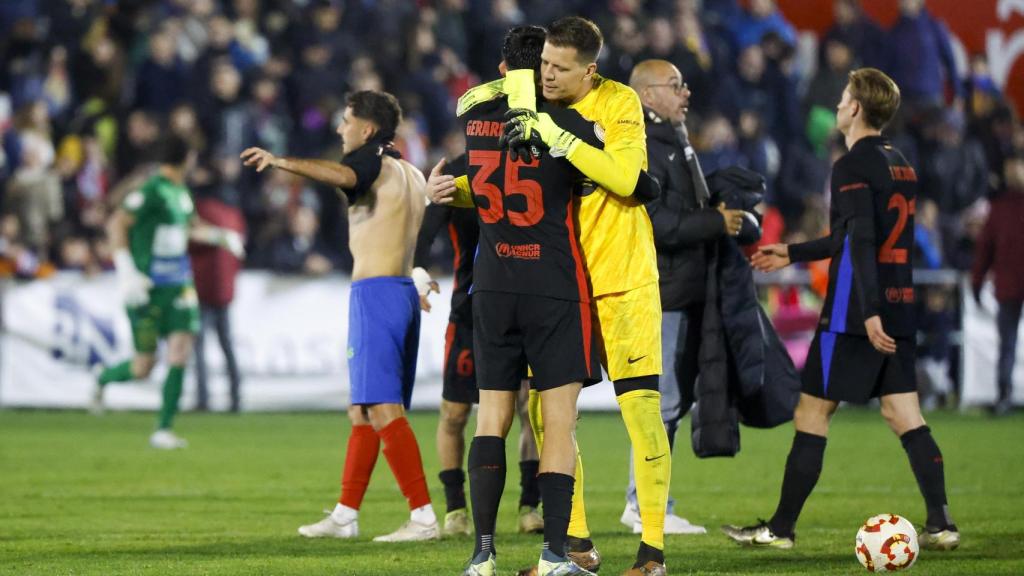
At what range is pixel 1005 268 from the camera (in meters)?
17.1

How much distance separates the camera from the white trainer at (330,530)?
8.32m

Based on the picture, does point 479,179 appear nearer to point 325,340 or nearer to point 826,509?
point 826,509

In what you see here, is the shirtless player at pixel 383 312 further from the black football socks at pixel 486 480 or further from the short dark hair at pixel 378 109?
the black football socks at pixel 486 480

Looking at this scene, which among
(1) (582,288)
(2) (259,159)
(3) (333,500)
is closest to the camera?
(1) (582,288)

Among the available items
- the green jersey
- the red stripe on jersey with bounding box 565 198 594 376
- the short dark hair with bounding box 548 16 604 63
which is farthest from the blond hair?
the green jersey

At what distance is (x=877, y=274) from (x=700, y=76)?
1228 cm

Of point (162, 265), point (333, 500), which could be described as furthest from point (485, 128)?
point (162, 265)

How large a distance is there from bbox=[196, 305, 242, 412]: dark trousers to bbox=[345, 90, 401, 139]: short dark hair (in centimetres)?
919

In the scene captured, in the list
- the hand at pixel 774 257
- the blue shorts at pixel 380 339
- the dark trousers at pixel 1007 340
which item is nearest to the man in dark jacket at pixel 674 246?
the hand at pixel 774 257

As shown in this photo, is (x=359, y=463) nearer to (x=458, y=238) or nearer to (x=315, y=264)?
(x=458, y=238)

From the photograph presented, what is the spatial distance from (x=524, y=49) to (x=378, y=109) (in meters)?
1.71

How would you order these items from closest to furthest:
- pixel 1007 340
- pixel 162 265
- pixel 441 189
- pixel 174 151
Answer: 1. pixel 441 189
2. pixel 174 151
3. pixel 162 265
4. pixel 1007 340

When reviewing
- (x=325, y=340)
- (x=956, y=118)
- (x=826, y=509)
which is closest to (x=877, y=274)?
(x=826, y=509)

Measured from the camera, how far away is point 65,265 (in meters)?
18.2
